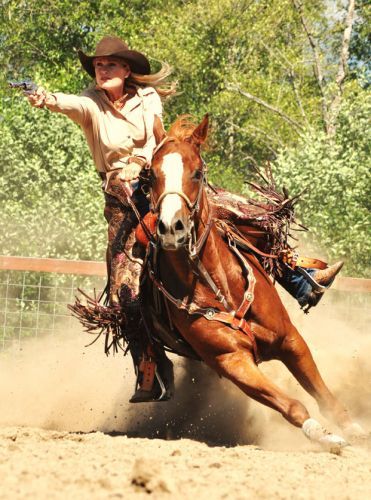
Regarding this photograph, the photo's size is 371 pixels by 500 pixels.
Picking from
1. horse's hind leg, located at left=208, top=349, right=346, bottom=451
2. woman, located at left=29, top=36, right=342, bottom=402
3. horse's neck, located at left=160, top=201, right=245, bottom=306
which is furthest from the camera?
woman, located at left=29, top=36, right=342, bottom=402

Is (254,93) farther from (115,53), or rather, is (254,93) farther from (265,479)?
(265,479)

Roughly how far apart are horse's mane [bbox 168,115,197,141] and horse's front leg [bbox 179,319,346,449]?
4.06ft

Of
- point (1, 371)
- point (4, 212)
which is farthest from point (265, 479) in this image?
point (4, 212)

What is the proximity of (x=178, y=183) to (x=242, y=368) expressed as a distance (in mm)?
1352

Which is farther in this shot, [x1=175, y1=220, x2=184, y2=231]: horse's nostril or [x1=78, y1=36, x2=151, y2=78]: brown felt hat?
[x1=78, y1=36, x2=151, y2=78]: brown felt hat

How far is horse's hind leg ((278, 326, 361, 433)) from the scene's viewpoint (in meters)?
7.18

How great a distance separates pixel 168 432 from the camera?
841 centimetres

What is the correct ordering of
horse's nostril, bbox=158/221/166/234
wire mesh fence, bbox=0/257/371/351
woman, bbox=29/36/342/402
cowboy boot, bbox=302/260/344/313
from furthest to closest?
1. wire mesh fence, bbox=0/257/371/351
2. cowboy boot, bbox=302/260/344/313
3. woman, bbox=29/36/342/402
4. horse's nostril, bbox=158/221/166/234

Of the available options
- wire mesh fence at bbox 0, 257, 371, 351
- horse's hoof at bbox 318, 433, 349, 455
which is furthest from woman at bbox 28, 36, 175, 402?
wire mesh fence at bbox 0, 257, 371, 351

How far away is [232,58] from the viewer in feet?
109

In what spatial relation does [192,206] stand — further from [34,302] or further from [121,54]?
[34,302]

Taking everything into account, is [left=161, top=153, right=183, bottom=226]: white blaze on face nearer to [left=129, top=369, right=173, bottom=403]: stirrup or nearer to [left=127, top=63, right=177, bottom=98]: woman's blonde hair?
[left=127, top=63, right=177, bottom=98]: woman's blonde hair

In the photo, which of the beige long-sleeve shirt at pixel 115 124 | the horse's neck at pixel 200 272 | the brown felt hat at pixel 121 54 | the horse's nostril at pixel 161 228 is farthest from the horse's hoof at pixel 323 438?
the brown felt hat at pixel 121 54

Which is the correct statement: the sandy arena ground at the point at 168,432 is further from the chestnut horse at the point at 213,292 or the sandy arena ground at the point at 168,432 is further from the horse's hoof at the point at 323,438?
the chestnut horse at the point at 213,292
